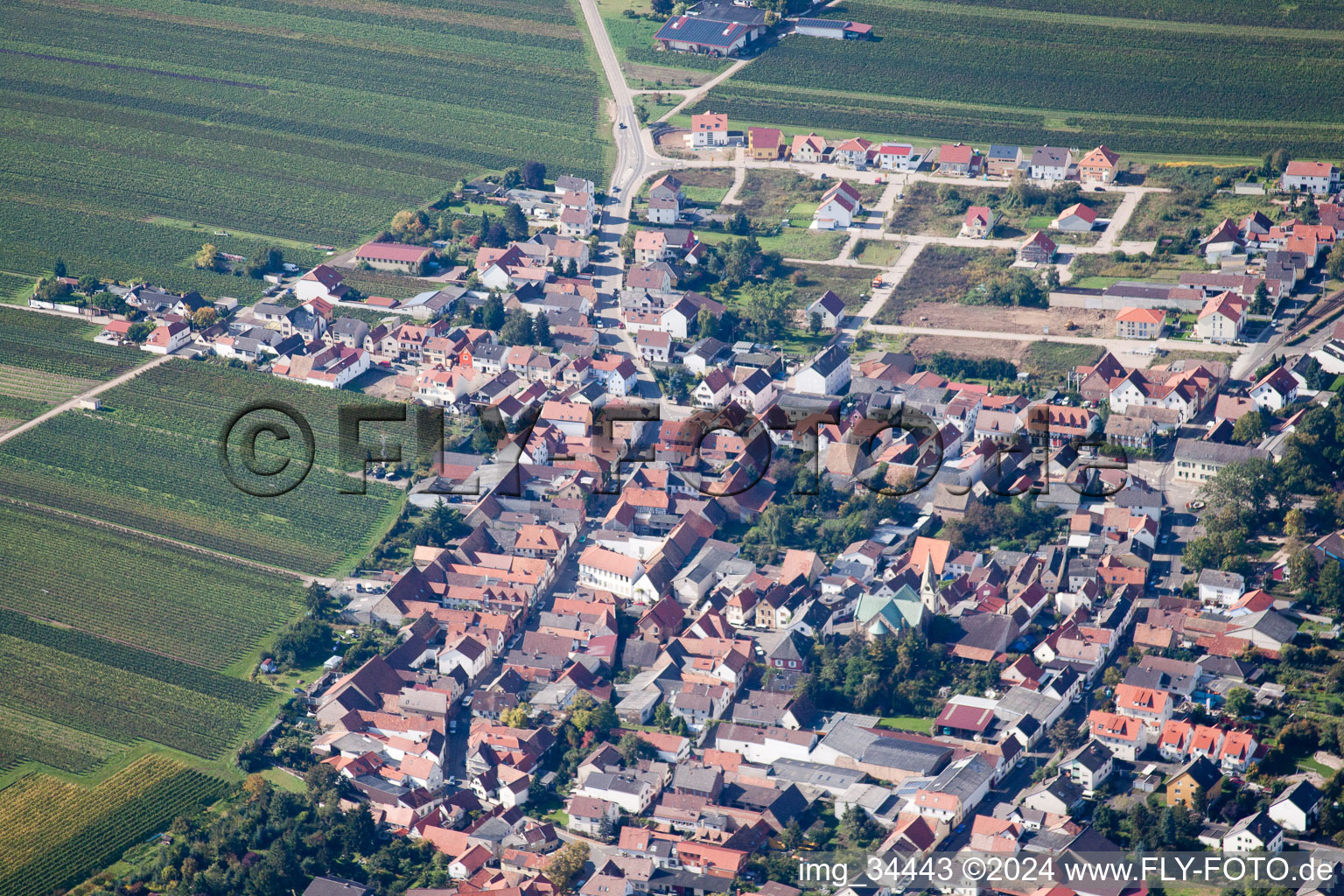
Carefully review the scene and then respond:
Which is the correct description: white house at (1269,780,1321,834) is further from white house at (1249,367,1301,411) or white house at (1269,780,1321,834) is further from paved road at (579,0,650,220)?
paved road at (579,0,650,220)

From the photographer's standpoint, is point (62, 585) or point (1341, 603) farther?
point (62, 585)

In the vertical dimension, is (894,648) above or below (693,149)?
below

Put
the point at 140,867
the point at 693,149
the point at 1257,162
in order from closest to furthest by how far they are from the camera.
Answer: the point at 140,867 < the point at 1257,162 < the point at 693,149

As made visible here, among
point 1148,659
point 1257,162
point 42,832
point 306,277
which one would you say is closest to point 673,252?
point 306,277

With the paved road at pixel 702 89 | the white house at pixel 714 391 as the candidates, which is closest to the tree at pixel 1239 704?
the white house at pixel 714 391

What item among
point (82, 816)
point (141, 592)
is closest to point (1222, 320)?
point (141, 592)

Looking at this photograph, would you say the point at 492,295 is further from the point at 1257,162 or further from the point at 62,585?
the point at 1257,162
